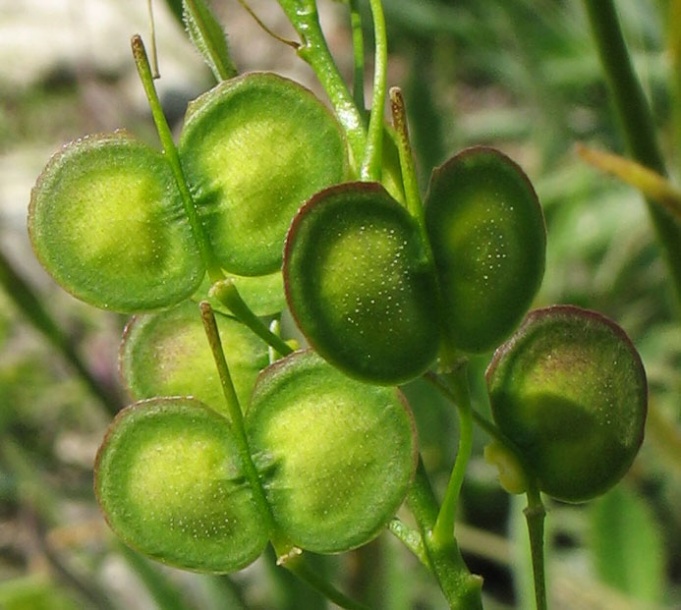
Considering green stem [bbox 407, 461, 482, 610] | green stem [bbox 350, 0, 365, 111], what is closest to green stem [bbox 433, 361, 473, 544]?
green stem [bbox 407, 461, 482, 610]

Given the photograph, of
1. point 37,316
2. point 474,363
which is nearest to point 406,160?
point 37,316

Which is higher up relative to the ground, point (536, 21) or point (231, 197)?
point (231, 197)

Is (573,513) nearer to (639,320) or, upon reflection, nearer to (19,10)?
(639,320)

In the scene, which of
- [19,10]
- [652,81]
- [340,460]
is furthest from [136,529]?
[19,10]

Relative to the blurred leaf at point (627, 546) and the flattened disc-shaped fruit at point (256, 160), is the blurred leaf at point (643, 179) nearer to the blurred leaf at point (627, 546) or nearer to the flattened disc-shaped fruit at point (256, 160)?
the flattened disc-shaped fruit at point (256, 160)

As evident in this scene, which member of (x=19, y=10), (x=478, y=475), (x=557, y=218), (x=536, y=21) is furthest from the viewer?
(x=19, y=10)

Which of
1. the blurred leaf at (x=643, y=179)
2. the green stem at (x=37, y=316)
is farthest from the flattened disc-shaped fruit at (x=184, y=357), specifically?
the green stem at (x=37, y=316)
